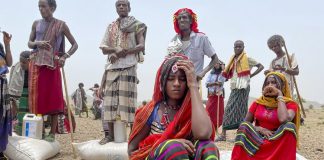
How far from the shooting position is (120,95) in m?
5.58

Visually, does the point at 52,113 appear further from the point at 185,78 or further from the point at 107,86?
the point at 185,78

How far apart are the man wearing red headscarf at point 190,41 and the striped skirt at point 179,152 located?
232 centimetres

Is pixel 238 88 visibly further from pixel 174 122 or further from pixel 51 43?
pixel 174 122

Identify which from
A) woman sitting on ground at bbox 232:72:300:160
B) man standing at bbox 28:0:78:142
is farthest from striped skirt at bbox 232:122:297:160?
man standing at bbox 28:0:78:142

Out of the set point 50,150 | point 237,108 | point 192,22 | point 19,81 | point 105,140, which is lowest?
point 50,150

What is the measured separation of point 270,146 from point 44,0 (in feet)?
11.5

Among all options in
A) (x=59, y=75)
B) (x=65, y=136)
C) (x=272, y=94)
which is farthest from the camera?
(x=65, y=136)

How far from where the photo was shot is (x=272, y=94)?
16.8 feet

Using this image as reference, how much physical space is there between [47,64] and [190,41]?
199 cm

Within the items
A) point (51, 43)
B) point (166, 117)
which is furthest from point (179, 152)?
point (51, 43)

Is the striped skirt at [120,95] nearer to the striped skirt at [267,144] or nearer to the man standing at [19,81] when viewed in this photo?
the striped skirt at [267,144]

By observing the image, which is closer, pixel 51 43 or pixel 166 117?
pixel 166 117

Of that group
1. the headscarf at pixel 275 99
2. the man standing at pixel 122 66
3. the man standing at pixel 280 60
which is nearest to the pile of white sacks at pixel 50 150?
the man standing at pixel 122 66

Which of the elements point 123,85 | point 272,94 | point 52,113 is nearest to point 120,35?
point 123,85
